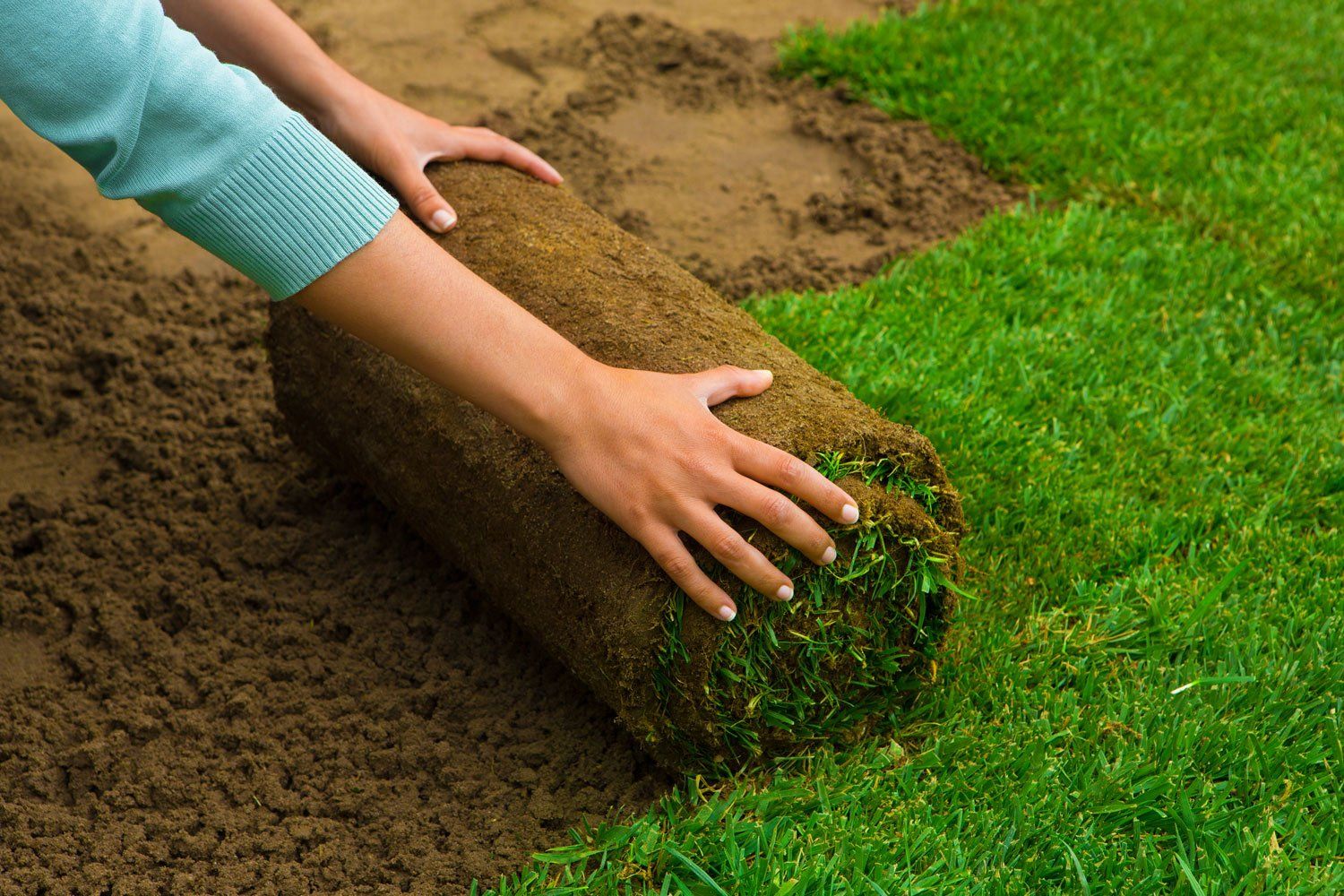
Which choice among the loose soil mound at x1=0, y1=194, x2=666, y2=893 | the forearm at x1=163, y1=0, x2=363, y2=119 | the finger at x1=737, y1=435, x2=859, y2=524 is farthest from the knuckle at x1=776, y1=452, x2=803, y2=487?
the forearm at x1=163, y1=0, x2=363, y2=119

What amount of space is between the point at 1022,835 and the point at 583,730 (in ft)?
2.89

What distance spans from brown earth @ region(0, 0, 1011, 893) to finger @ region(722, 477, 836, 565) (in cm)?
63

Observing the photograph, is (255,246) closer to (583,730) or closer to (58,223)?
(583,730)

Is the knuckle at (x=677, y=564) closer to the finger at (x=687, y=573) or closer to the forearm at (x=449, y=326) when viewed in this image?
the finger at (x=687, y=573)

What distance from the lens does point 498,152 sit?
9.68 ft

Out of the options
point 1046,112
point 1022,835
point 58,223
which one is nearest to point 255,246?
point 1022,835

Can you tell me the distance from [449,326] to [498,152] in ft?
3.58

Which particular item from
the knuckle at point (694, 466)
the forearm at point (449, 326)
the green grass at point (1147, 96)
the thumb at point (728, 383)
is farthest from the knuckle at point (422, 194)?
the green grass at point (1147, 96)

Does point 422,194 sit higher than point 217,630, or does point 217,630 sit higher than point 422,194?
point 422,194

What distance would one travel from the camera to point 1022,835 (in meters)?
2.20

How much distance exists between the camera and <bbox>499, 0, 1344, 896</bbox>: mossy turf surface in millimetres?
2201

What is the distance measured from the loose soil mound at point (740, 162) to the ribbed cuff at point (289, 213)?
6.38 feet

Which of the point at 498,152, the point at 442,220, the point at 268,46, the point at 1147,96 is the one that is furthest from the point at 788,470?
the point at 1147,96

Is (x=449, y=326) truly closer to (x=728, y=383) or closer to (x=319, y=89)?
(x=728, y=383)
